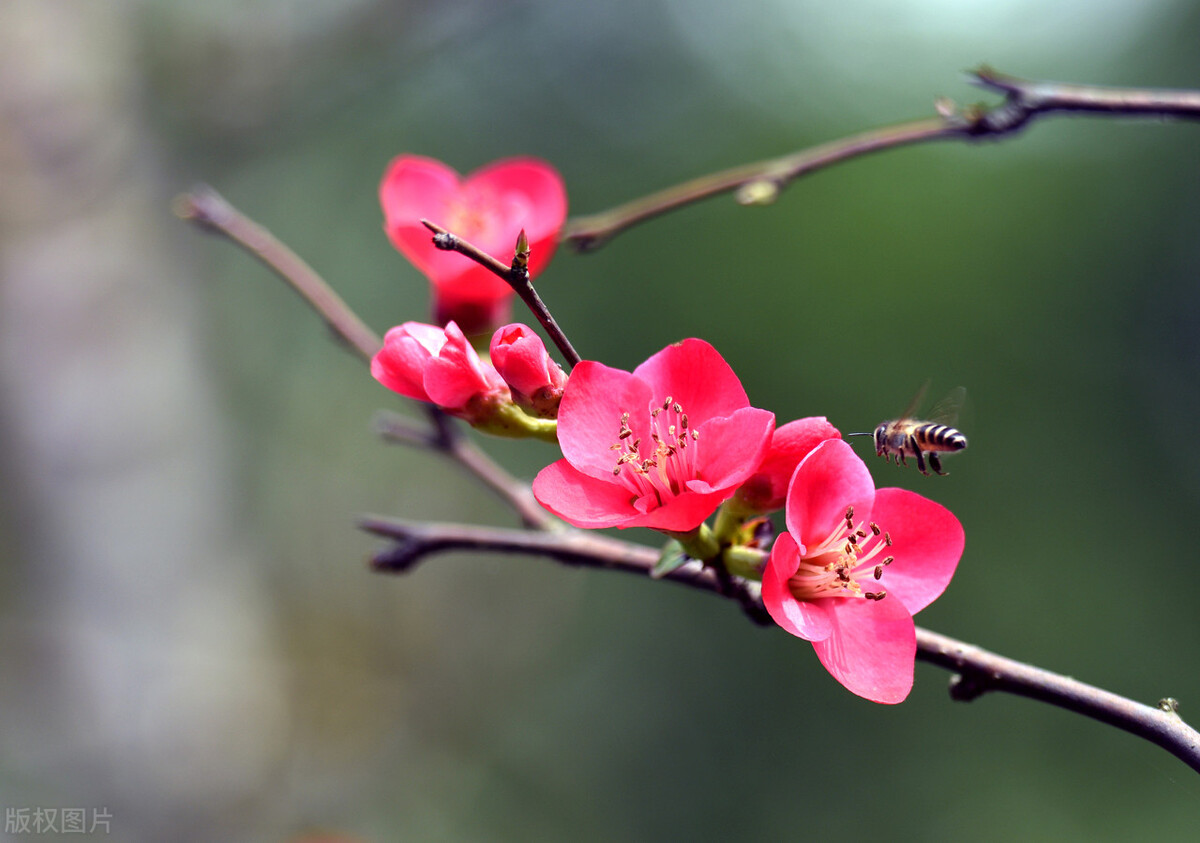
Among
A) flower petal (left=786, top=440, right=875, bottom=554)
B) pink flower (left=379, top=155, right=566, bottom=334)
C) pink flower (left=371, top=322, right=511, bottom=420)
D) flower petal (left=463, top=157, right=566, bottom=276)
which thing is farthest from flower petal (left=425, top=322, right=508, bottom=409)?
flower petal (left=463, top=157, right=566, bottom=276)

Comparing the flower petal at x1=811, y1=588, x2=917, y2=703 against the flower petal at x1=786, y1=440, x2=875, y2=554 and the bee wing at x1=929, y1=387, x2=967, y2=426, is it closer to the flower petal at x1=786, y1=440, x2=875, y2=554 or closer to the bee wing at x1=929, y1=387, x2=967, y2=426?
the flower petal at x1=786, y1=440, x2=875, y2=554

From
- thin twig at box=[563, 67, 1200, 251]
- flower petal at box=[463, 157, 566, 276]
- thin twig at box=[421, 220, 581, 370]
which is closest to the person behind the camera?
thin twig at box=[421, 220, 581, 370]

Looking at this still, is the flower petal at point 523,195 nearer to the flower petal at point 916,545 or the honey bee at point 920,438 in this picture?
the honey bee at point 920,438

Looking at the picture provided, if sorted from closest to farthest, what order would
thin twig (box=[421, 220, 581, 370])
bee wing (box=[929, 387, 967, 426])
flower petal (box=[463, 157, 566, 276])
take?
1. thin twig (box=[421, 220, 581, 370])
2. bee wing (box=[929, 387, 967, 426])
3. flower petal (box=[463, 157, 566, 276])

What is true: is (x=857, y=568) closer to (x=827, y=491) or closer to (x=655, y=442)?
(x=827, y=491)

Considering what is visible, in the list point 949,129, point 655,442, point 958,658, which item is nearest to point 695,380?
point 655,442

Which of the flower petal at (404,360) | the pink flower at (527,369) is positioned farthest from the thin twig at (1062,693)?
the flower petal at (404,360)

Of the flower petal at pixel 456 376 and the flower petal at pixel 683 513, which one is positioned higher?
the flower petal at pixel 456 376
